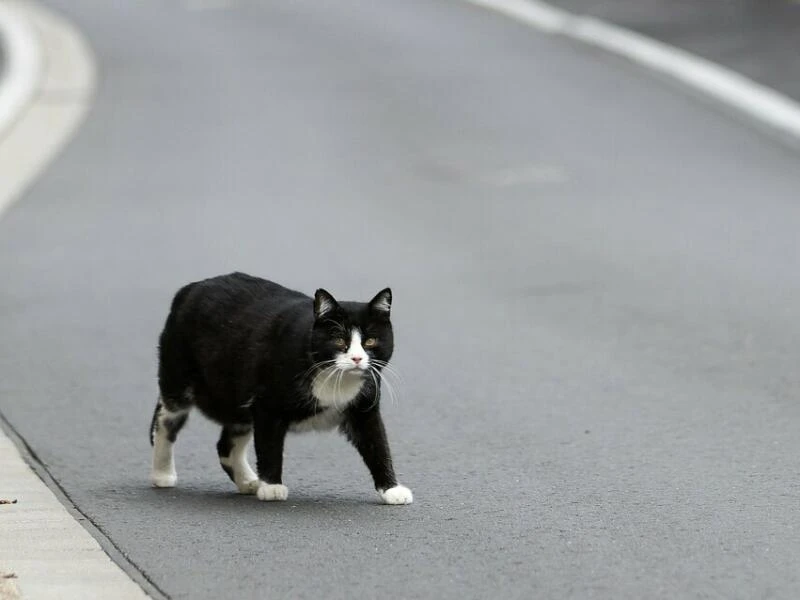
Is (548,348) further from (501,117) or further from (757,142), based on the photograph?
(501,117)

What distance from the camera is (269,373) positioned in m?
7.93

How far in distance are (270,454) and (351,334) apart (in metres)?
0.70

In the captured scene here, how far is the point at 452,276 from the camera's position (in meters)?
15.2

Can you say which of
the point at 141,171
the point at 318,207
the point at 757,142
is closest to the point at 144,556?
the point at 318,207

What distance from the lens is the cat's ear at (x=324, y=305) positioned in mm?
7656

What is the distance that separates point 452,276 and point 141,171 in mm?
6824

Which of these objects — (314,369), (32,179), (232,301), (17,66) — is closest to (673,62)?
(17,66)

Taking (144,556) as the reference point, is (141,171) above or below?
below

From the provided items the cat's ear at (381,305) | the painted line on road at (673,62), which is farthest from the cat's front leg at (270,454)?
the painted line on road at (673,62)

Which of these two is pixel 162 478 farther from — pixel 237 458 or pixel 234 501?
pixel 234 501

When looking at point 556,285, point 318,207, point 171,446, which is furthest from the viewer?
point 318,207

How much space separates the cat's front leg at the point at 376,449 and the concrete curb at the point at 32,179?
1.22 meters

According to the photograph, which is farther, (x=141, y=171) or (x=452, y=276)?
(x=141, y=171)

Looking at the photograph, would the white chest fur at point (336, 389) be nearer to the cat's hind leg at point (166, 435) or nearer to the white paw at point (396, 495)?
the white paw at point (396, 495)
